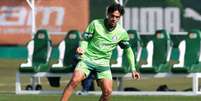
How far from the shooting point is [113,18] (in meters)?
15.6

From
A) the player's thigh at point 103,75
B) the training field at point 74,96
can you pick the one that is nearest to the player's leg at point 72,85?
the player's thigh at point 103,75

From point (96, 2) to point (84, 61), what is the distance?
23.2 m

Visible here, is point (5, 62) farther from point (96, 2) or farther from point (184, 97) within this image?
point (184, 97)

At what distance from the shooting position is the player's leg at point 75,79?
1563cm

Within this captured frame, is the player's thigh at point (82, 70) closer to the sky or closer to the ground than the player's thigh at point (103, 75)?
closer to the sky

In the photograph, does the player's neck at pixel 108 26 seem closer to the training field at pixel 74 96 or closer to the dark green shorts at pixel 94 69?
the dark green shorts at pixel 94 69

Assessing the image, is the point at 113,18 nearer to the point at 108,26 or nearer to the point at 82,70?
the point at 108,26

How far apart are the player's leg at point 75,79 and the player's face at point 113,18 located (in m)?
0.84

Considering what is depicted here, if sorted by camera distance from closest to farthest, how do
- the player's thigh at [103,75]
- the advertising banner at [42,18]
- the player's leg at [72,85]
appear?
1. the player's leg at [72,85]
2. the player's thigh at [103,75]
3. the advertising banner at [42,18]

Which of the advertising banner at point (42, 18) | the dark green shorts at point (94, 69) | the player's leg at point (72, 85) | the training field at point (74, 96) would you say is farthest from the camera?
the advertising banner at point (42, 18)

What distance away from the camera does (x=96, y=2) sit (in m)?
39.2

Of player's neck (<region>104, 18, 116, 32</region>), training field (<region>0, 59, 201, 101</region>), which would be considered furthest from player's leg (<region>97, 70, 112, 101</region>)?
training field (<region>0, 59, 201, 101</region>)

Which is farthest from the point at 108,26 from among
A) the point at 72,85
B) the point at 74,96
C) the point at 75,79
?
the point at 74,96

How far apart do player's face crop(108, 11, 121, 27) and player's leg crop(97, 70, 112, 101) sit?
2.77 feet
